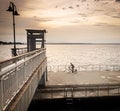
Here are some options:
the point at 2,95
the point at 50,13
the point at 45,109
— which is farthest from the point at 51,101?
the point at 50,13

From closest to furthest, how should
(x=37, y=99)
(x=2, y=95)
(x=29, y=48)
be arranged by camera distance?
(x=2, y=95) → (x=37, y=99) → (x=29, y=48)

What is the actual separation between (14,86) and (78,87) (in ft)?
56.0

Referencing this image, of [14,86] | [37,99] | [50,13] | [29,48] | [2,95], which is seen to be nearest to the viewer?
[2,95]

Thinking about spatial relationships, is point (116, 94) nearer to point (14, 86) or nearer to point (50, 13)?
point (14, 86)

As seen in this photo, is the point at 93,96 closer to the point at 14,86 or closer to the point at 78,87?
the point at 78,87

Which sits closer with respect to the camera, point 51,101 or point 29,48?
point 51,101

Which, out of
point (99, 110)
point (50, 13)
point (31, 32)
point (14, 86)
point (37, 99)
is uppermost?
point (50, 13)

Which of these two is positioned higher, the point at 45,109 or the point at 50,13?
the point at 50,13

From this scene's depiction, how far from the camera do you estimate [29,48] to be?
22.4 meters

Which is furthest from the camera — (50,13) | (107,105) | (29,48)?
(50,13)

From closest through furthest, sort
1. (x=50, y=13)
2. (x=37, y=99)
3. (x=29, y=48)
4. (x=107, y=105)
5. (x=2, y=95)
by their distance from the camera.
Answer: (x=2, y=95) < (x=37, y=99) < (x=107, y=105) < (x=29, y=48) < (x=50, y=13)

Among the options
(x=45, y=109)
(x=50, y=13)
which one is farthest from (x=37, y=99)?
(x=50, y=13)

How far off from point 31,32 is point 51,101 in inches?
295

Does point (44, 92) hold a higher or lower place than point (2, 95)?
lower
